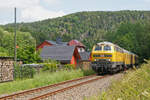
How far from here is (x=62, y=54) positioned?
3997cm

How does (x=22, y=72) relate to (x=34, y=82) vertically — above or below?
above

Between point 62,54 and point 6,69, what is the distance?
21.7m

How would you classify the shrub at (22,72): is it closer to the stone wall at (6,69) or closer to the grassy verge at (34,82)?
A: the stone wall at (6,69)

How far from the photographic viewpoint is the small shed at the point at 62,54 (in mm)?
38597

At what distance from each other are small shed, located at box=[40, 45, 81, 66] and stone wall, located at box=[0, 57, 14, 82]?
19366 millimetres

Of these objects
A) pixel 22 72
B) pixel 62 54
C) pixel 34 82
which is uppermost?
pixel 62 54

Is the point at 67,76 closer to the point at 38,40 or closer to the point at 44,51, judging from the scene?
the point at 44,51

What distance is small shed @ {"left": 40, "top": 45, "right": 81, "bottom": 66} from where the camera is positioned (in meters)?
38.6

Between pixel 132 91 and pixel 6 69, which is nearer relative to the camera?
pixel 132 91

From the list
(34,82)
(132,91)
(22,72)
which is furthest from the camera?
(22,72)

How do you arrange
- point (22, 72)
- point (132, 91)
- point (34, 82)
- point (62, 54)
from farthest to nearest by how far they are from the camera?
point (62, 54), point (22, 72), point (34, 82), point (132, 91)

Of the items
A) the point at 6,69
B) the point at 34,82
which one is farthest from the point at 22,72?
the point at 34,82

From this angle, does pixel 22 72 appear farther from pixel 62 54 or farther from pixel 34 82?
pixel 62 54

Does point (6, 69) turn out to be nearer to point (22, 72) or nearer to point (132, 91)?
point (22, 72)
